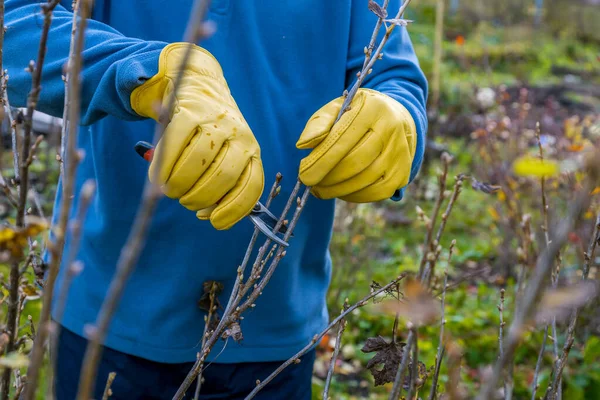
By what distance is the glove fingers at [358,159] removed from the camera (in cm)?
130

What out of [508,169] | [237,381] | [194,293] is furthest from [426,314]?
[508,169]

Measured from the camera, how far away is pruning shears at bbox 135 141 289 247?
3.84ft

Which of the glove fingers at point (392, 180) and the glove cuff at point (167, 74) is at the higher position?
the glove cuff at point (167, 74)

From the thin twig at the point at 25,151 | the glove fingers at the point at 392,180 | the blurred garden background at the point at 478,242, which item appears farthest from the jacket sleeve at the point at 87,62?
the blurred garden background at the point at 478,242

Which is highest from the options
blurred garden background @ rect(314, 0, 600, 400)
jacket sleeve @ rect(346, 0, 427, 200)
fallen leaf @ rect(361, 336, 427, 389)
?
jacket sleeve @ rect(346, 0, 427, 200)

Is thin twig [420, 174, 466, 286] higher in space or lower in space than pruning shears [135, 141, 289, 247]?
lower

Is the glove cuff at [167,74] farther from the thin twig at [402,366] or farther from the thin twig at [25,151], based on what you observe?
the thin twig at [402,366]

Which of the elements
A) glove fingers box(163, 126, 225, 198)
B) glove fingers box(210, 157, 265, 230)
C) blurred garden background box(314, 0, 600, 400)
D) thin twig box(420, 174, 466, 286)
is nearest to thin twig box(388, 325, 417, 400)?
blurred garden background box(314, 0, 600, 400)

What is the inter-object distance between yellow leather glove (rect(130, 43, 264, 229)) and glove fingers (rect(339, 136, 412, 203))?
0.28 m

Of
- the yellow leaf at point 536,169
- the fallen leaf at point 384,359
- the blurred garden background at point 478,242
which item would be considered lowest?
the blurred garden background at point 478,242

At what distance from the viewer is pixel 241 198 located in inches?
45.8

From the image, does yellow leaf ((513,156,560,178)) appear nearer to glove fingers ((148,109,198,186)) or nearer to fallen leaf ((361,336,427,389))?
glove fingers ((148,109,198,186))

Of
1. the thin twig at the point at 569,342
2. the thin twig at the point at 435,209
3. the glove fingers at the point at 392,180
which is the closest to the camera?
the thin twig at the point at 569,342

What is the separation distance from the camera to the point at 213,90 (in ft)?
3.86
